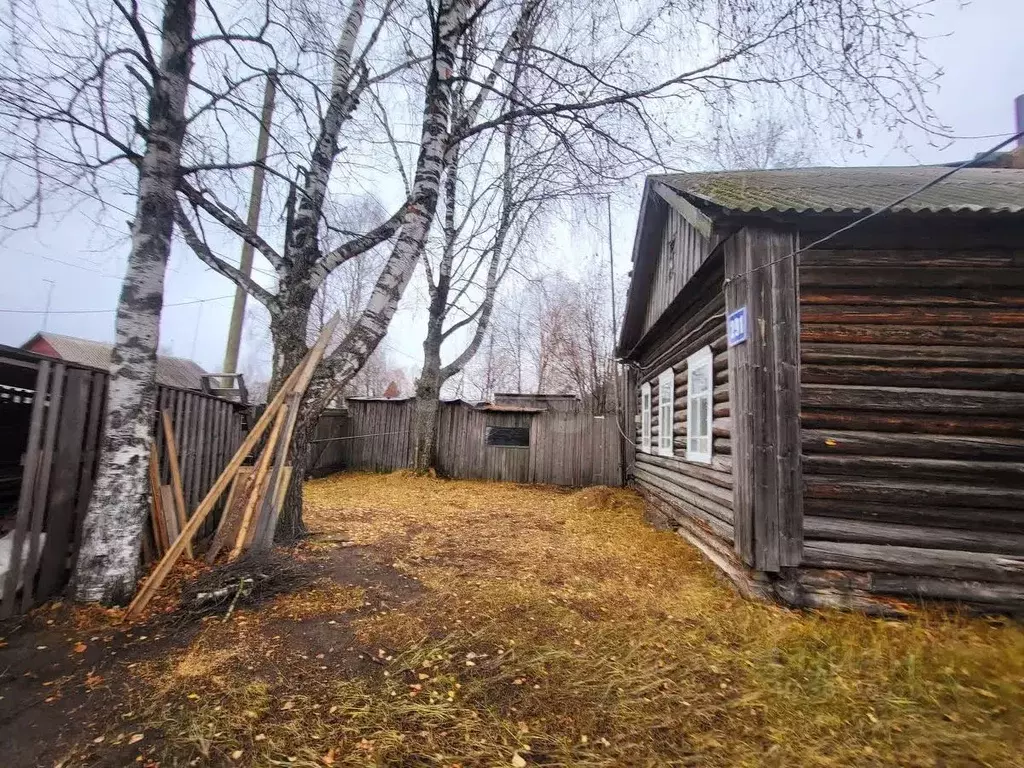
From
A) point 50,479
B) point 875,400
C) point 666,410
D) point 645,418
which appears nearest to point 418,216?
point 50,479

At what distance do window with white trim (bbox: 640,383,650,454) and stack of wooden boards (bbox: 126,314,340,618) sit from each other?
258 inches

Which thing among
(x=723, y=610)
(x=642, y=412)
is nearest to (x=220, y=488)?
(x=723, y=610)

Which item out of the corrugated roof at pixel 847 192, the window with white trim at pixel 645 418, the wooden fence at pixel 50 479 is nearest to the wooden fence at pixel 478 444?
the window with white trim at pixel 645 418

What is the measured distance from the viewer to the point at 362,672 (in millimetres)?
2793

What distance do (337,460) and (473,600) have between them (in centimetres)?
1032

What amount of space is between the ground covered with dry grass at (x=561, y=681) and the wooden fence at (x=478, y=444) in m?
7.70

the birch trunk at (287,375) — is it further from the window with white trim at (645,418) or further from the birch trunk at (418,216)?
the window with white trim at (645,418)

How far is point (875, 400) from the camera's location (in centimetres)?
412

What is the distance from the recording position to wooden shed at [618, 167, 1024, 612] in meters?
3.95

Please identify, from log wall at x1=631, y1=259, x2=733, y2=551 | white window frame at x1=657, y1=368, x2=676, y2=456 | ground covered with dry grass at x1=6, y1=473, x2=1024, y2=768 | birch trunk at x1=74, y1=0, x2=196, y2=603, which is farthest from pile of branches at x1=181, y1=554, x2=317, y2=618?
white window frame at x1=657, y1=368, x2=676, y2=456

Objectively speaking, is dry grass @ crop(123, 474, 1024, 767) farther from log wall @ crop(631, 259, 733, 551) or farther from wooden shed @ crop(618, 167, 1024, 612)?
log wall @ crop(631, 259, 733, 551)

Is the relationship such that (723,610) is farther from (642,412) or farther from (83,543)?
(642,412)

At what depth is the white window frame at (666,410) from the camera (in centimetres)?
725

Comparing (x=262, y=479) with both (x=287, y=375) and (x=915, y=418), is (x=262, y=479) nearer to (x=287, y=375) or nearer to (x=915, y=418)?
(x=287, y=375)
